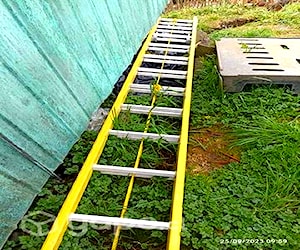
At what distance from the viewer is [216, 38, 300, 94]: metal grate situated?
3357mm

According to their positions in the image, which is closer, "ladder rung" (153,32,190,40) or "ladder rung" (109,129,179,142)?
"ladder rung" (109,129,179,142)

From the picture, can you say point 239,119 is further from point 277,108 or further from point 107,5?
point 107,5

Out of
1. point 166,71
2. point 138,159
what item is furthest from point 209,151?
point 166,71

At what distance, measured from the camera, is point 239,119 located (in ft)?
10.1

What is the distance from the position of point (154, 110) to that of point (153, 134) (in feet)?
1.08

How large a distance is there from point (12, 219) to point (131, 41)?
4.99ft

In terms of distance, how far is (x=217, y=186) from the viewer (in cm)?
243

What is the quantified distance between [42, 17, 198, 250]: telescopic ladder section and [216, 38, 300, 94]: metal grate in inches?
12.5

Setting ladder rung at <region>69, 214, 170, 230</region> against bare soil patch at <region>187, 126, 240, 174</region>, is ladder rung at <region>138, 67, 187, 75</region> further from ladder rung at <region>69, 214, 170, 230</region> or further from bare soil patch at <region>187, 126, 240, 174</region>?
ladder rung at <region>69, 214, 170, 230</region>

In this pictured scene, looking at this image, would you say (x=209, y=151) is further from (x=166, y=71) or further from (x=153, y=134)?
(x=166, y=71)

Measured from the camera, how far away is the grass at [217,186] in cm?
208

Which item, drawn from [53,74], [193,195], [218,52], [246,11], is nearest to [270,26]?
[246,11]
